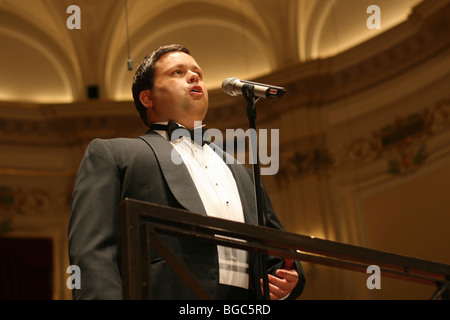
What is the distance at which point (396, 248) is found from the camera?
7797 millimetres

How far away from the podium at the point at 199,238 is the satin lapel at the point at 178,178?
271mm

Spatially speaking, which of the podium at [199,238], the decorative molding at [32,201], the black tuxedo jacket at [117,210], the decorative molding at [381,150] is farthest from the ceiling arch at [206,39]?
the podium at [199,238]

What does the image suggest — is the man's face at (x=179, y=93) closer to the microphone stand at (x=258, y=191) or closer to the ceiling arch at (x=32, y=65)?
the microphone stand at (x=258, y=191)

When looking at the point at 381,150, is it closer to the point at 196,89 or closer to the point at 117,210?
the point at 196,89

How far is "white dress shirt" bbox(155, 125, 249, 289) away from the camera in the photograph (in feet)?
7.78

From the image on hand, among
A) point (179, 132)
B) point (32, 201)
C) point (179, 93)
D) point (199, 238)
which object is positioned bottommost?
point (199, 238)

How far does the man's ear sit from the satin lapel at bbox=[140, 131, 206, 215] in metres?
0.24

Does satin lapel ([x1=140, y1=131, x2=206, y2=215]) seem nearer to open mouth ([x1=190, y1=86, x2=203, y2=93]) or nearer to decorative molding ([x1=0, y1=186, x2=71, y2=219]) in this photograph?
open mouth ([x1=190, y1=86, x2=203, y2=93])

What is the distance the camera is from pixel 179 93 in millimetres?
2734

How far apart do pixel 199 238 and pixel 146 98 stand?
92 centimetres

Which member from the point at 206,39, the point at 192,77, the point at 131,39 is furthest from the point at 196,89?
the point at 131,39

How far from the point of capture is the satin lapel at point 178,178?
2.38 meters

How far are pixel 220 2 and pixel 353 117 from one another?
8.79ft
